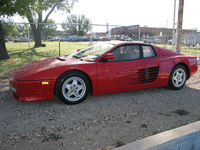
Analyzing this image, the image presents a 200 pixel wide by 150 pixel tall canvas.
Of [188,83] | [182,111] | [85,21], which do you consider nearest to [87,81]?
[182,111]

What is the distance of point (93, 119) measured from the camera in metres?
3.29

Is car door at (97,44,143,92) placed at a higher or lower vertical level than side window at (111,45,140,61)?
lower

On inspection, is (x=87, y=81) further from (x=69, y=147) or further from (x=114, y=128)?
(x=69, y=147)

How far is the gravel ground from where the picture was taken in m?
2.56

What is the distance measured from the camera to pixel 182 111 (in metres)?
3.69

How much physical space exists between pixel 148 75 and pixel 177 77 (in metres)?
1.05

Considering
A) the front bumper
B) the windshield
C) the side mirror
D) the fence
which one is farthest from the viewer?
the fence

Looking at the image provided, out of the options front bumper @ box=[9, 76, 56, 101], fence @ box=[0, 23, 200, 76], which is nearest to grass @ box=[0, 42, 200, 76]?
fence @ box=[0, 23, 200, 76]

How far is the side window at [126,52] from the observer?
444 cm

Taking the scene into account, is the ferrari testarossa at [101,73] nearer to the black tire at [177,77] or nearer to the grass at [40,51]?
the black tire at [177,77]

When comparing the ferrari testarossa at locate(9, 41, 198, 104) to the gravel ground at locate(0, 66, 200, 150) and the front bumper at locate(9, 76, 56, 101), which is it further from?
the gravel ground at locate(0, 66, 200, 150)

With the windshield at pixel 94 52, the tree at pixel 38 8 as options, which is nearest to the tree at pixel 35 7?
the tree at pixel 38 8

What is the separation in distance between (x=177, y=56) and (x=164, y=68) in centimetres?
65

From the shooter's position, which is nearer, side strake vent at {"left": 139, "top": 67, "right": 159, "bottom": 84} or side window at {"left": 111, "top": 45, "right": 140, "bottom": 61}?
side window at {"left": 111, "top": 45, "right": 140, "bottom": 61}
